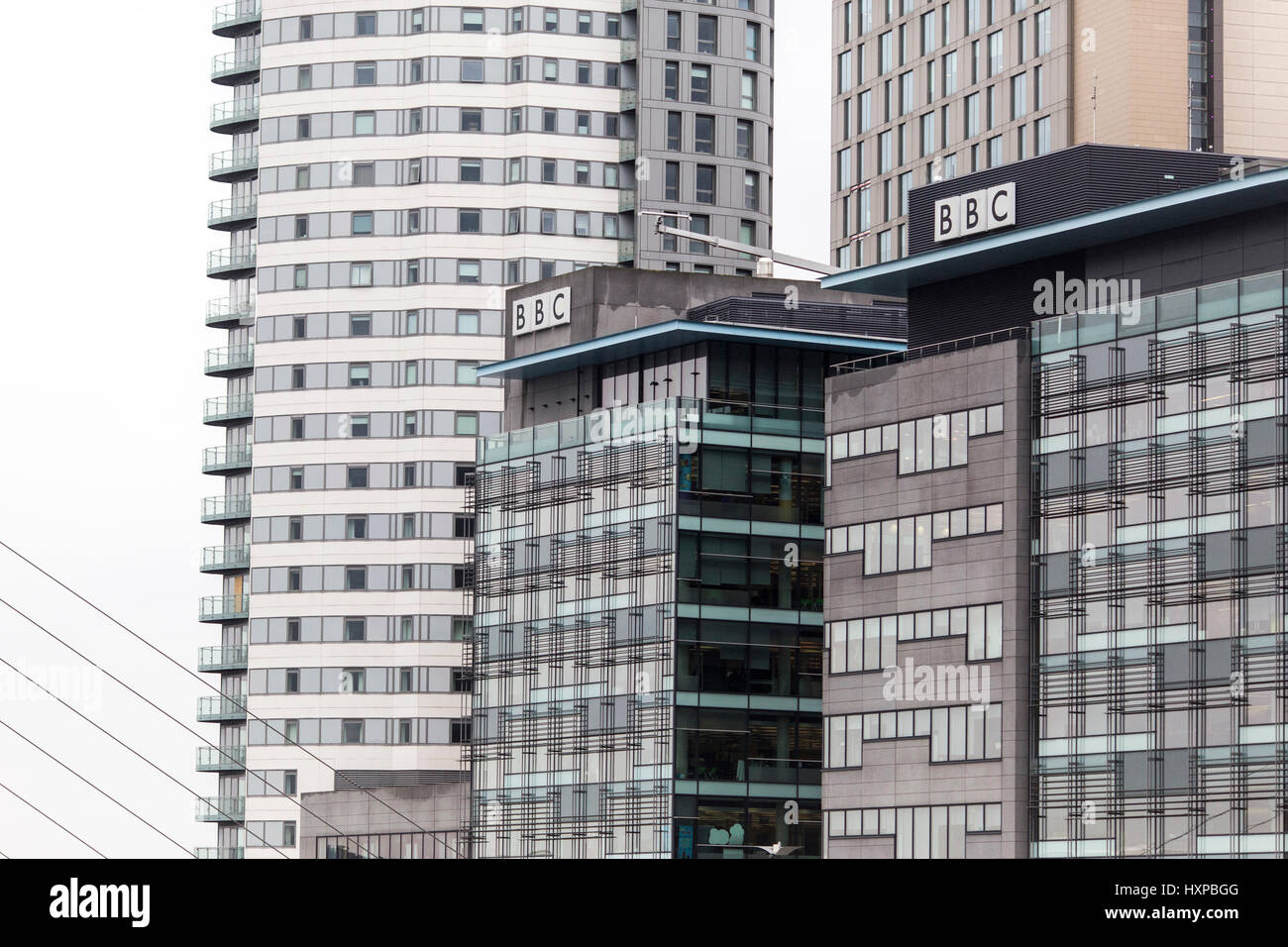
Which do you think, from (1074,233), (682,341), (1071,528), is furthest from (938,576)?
(682,341)

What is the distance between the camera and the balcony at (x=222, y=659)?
188 meters

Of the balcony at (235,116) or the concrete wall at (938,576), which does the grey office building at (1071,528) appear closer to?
the concrete wall at (938,576)

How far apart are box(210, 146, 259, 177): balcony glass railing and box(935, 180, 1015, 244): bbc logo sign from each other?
8727cm

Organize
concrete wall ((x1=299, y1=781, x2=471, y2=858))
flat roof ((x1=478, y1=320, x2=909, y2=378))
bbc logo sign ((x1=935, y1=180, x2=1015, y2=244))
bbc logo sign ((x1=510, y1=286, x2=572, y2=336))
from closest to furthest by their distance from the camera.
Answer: bbc logo sign ((x1=935, y1=180, x2=1015, y2=244))
flat roof ((x1=478, y1=320, x2=909, y2=378))
bbc logo sign ((x1=510, y1=286, x2=572, y2=336))
concrete wall ((x1=299, y1=781, x2=471, y2=858))

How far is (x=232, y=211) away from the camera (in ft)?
634

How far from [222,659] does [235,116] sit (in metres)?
43.2

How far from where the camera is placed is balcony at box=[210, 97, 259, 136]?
634ft

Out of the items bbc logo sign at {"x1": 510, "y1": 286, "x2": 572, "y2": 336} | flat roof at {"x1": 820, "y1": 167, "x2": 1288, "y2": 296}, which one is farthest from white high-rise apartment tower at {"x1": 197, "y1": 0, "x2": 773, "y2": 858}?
flat roof at {"x1": 820, "y1": 167, "x2": 1288, "y2": 296}

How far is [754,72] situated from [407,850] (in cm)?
6573

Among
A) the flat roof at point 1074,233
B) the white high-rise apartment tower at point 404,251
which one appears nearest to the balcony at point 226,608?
the white high-rise apartment tower at point 404,251

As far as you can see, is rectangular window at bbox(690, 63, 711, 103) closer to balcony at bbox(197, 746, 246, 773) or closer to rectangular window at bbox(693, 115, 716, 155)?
rectangular window at bbox(693, 115, 716, 155)

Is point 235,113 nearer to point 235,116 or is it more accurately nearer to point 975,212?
point 235,116
